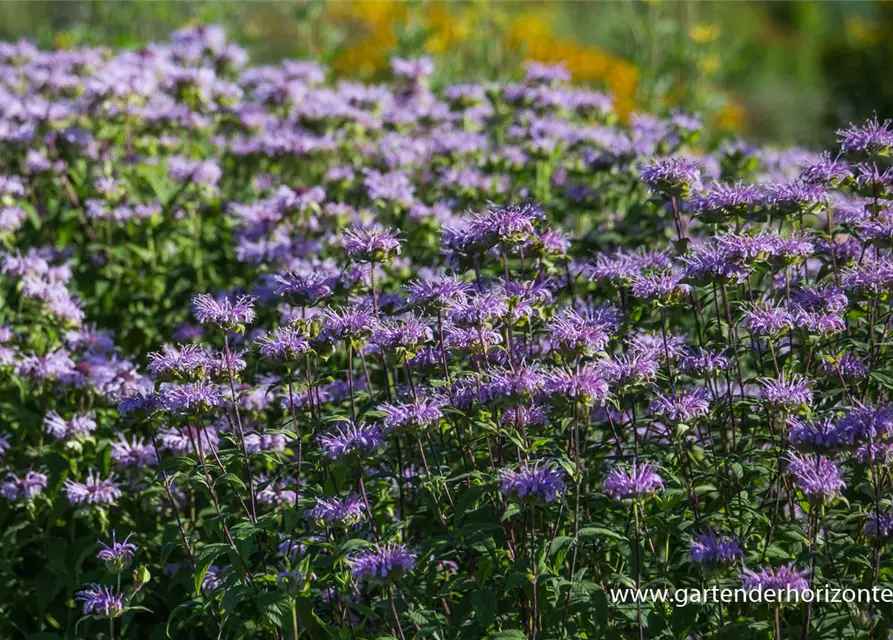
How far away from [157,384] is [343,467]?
1.59 ft

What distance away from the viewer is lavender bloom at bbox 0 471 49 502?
305cm

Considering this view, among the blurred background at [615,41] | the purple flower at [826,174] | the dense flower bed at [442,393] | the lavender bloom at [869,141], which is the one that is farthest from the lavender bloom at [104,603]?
the blurred background at [615,41]

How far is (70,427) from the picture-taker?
124 inches

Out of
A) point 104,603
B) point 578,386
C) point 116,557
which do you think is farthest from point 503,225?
point 104,603

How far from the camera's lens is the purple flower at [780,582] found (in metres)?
2.08

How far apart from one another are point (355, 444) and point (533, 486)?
0.40 meters

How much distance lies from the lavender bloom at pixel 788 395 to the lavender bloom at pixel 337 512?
928 millimetres

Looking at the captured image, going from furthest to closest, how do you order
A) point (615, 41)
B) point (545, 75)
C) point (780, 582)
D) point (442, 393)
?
point (615, 41) → point (545, 75) → point (442, 393) → point (780, 582)

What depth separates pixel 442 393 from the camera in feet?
8.04

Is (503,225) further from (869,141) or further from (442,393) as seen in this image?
(869,141)

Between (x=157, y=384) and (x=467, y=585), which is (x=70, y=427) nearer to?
(x=157, y=384)

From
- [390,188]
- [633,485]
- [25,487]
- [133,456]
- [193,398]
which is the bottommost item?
[25,487]

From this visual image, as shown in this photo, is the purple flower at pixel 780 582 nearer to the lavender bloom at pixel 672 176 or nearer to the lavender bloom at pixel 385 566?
the lavender bloom at pixel 385 566

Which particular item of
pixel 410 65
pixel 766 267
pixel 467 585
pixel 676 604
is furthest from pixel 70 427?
pixel 410 65
